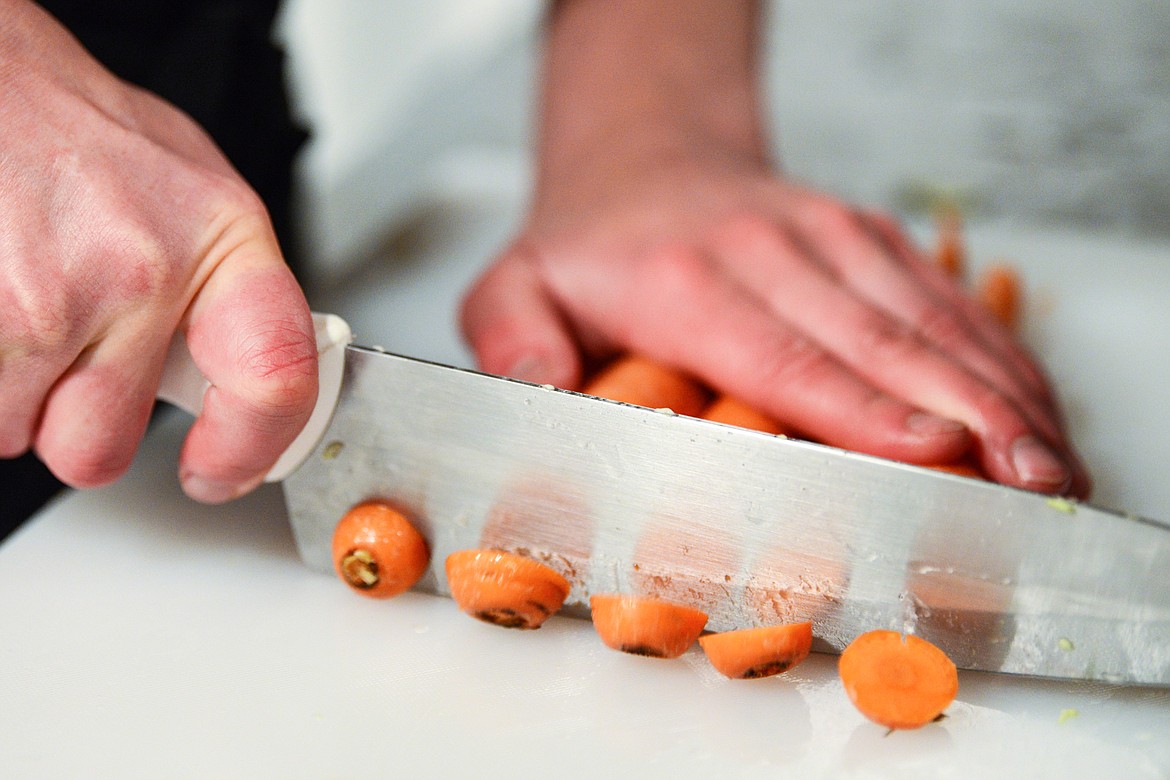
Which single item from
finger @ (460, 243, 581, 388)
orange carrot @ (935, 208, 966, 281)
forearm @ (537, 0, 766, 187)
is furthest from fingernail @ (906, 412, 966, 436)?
orange carrot @ (935, 208, 966, 281)

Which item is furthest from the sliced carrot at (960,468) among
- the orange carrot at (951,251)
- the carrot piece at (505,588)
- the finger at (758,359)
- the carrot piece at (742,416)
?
the orange carrot at (951,251)

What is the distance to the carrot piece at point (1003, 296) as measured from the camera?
4.43 ft

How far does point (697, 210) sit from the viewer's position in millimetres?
1107

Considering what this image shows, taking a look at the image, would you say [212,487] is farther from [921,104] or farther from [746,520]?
[921,104]

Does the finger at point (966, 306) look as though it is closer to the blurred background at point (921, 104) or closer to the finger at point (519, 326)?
the finger at point (519, 326)

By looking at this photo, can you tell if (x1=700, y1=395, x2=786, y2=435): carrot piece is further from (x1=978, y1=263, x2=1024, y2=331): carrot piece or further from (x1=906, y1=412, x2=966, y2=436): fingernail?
(x1=978, y1=263, x2=1024, y2=331): carrot piece

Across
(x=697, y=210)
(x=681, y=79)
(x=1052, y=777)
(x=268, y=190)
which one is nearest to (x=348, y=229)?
(x=268, y=190)

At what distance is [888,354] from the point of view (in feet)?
2.95

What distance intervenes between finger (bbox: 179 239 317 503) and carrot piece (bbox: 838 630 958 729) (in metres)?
0.42

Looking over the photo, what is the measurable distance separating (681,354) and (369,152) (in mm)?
1822

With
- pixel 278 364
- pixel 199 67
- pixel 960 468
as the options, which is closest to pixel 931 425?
pixel 960 468

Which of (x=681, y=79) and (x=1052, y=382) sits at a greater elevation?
(x=681, y=79)

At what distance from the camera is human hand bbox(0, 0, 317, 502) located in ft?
2.00

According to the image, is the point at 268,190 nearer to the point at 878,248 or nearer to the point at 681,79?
the point at 681,79
